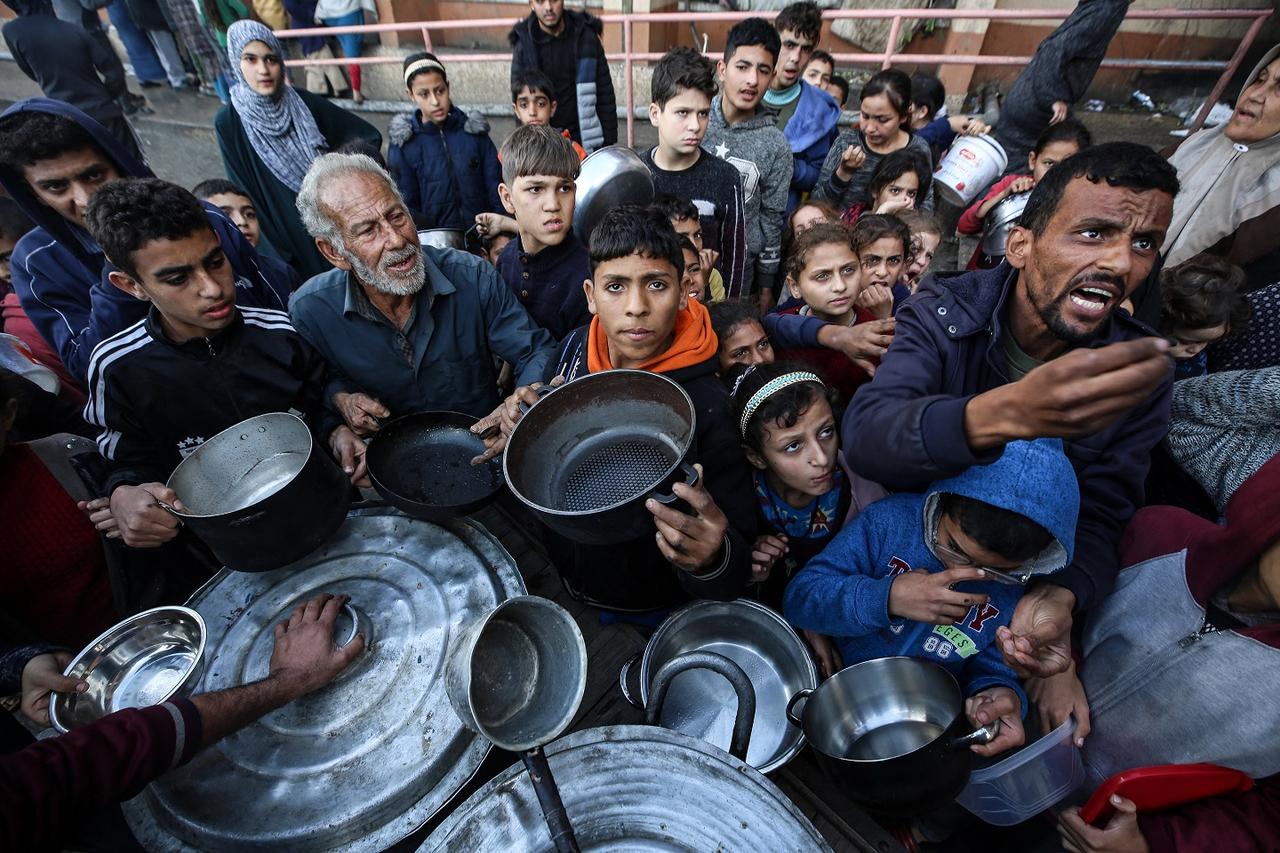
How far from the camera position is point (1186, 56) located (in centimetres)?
666

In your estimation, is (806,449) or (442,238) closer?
(806,449)

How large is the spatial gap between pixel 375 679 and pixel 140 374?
1543 mm

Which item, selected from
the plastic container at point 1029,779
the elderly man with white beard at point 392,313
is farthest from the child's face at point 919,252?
the plastic container at point 1029,779

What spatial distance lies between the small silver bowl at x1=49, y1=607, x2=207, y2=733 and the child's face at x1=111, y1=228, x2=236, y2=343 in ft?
3.56

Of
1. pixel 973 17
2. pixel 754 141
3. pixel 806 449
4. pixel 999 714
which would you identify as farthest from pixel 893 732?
pixel 973 17

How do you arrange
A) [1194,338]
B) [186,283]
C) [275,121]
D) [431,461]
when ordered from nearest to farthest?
1. [186,283]
2. [431,461]
3. [1194,338]
4. [275,121]

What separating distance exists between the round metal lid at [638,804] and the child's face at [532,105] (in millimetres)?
4376

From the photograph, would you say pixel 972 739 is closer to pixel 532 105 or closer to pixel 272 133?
pixel 532 105

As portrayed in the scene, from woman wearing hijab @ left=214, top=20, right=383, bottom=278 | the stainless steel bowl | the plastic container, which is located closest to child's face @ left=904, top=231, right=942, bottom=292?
the stainless steel bowl

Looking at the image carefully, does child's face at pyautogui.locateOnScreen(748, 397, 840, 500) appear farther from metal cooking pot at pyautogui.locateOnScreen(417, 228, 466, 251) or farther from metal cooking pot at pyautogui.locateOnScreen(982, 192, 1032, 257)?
metal cooking pot at pyautogui.locateOnScreen(417, 228, 466, 251)

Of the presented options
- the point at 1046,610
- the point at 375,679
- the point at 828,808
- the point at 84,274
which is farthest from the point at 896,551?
the point at 84,274

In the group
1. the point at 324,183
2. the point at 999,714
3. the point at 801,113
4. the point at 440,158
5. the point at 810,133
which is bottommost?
the point at 999,714

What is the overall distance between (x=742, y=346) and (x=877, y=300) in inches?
35.0

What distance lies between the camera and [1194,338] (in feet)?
7.83
